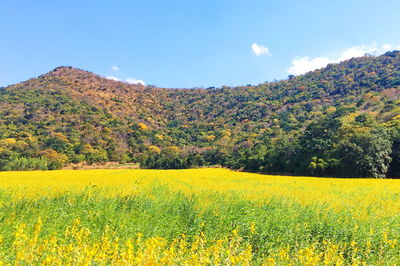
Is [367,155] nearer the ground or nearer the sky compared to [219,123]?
nearer the ground

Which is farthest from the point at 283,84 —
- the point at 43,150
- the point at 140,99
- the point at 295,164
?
the point at 43,150

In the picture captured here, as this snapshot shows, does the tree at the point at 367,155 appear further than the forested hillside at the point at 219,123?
No

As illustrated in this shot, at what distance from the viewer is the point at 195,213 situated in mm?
8375

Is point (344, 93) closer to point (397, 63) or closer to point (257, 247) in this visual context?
point (397, 63)

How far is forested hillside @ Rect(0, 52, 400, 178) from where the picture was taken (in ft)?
137

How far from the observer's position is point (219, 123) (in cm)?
10881

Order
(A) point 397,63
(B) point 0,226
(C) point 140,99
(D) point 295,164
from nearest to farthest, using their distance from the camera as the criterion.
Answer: (B) point 0,226 → (D) point 295,164 → (A) point 397,63 → (C) point 140,99

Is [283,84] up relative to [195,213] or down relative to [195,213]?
A: up

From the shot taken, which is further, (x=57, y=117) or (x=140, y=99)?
(x=140, y=99)

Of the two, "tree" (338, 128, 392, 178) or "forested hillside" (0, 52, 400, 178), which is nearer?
"tree" (338, 128, 392, 178)

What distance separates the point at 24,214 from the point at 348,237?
9254 mm

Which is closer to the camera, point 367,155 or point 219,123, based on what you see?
point 367,155

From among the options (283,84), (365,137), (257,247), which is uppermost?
(283,84)

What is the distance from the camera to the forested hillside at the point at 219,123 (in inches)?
1641
